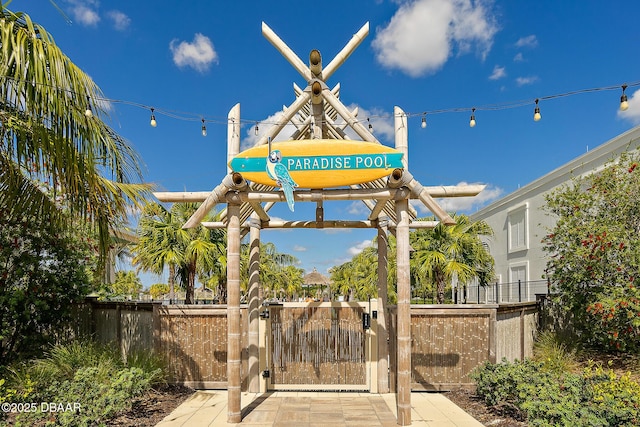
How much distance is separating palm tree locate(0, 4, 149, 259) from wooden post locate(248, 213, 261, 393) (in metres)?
2.42

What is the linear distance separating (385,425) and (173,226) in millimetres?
10014

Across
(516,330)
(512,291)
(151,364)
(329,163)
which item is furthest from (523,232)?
(151,364)

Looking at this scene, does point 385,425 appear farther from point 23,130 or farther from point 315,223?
point 23,130

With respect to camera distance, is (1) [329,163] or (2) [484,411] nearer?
(1) [329,163]

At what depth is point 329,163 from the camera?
5.39 metres

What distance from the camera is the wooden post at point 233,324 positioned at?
5.61 meters

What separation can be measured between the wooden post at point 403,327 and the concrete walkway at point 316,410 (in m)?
0.31

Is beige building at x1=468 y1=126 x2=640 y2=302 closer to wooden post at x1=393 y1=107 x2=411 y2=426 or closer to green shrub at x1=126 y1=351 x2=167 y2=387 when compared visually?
wooden post at x1=393 y1=107 x2=411 y2=426

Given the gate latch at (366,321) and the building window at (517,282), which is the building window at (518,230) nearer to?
the building window at (517,282)

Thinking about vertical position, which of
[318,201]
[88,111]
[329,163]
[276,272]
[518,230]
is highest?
[88,111]

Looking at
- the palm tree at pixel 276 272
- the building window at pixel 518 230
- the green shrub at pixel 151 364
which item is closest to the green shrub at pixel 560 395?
the green shrub at pixel 151 364

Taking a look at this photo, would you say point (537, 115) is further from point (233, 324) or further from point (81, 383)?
point (81, 383)

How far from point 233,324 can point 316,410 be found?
1.89 meters

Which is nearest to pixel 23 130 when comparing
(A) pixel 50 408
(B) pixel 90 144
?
(B) pixel 90 144
